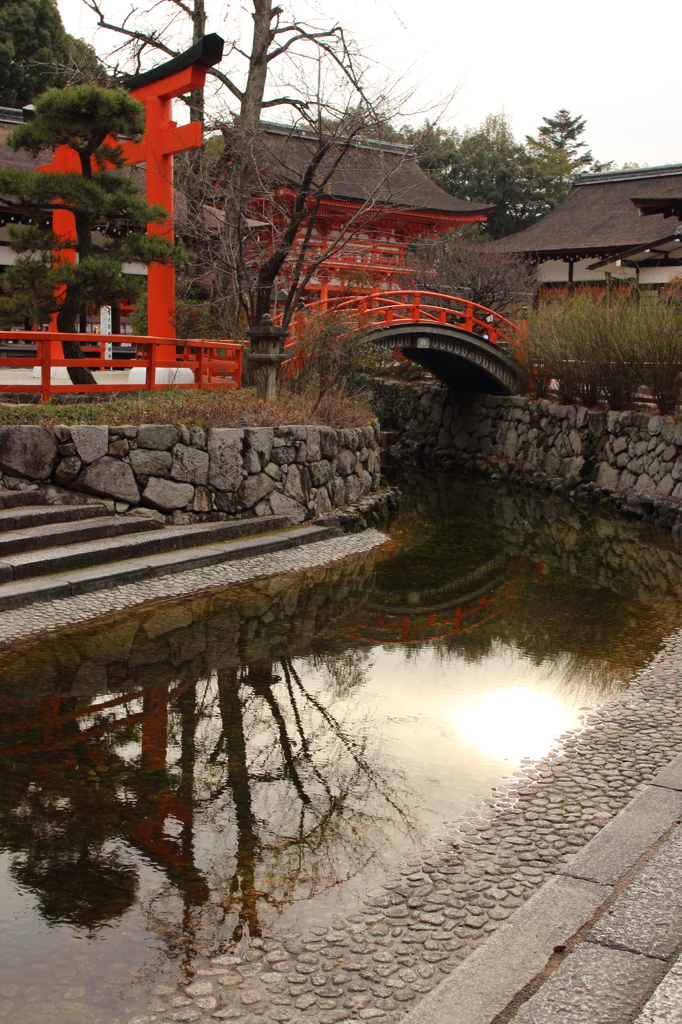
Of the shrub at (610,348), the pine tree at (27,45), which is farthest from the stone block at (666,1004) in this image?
the pine tree at (27,45)

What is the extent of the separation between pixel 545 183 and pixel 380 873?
45.5 m

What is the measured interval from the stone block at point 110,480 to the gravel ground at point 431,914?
5.51 metres

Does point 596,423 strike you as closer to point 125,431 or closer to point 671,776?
point 125,431

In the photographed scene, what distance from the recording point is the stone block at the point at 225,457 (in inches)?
394

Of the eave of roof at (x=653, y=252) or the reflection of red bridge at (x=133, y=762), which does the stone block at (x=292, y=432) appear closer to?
the reflection of red bridge at (x=133, y=762)

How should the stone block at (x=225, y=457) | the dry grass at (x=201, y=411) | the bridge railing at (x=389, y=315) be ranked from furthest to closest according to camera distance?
1. the bridge railing at (x=389, y=315)
2. the stone block at (x=225, y=457)
3. the dry grass at (x=201, y=411)

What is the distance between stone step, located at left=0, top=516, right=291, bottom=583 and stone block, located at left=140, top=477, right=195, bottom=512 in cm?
29

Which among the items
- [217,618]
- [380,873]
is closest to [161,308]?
[217,618]

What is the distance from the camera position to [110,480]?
915cm

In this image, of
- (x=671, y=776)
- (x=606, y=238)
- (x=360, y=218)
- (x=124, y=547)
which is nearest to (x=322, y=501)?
(x=124, y=547)

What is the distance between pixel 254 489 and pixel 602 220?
19397mm

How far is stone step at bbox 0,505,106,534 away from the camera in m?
8.08

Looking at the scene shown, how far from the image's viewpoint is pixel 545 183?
44.5 metres

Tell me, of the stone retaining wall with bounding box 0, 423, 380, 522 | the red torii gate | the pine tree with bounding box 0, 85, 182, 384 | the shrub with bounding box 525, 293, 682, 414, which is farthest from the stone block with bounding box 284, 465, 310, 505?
the shrub with bounding box 525, 293, 682, 414
